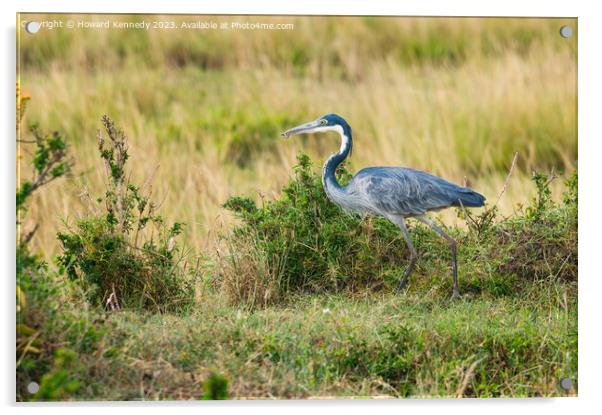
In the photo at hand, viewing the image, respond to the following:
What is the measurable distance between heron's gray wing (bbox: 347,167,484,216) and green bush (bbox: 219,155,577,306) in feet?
0.74

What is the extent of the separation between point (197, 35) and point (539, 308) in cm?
289

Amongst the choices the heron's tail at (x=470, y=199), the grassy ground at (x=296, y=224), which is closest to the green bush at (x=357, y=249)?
the grassy ground at (x=296, y=224)

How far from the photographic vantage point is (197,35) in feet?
23.5

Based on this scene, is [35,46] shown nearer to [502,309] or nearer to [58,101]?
[58,101]

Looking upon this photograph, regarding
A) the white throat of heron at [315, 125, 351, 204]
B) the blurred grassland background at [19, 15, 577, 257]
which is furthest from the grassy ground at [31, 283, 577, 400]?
Answer: the blurred grassland background at [19, 15, 577, 257]

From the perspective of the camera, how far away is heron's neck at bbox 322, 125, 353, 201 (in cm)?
645

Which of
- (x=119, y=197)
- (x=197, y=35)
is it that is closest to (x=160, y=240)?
(x=119, y=197)

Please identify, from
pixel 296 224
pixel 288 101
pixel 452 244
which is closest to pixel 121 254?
pixel 296 224

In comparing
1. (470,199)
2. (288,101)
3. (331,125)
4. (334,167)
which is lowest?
(470,199)

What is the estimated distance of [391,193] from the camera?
21.1 feet

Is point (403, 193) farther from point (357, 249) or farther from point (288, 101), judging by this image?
point (288, 101)

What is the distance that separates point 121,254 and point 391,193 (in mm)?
1652

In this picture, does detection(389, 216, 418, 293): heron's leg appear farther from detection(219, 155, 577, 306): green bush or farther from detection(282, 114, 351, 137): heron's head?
detection(282, 114, 351, 137): heron's head

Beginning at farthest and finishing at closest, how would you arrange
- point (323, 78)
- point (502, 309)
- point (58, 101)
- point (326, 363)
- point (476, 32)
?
point (323, 78) → point (58, 101) → point (476, 32) → point (502, 309) → point (326, 363)
